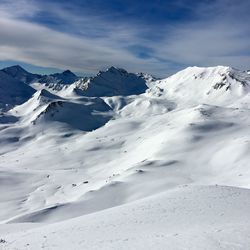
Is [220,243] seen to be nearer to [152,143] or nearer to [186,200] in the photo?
[186,200]

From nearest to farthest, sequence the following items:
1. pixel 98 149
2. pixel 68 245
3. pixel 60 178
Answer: pixel 68 245 → pixel 60 178 → pixel 98 149

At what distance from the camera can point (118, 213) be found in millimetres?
33656

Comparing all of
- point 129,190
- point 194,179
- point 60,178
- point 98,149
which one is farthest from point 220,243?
point 98,149

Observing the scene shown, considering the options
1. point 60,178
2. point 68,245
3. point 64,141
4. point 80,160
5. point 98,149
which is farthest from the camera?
point 64,141

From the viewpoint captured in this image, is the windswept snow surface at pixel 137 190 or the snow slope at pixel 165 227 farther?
the windswept snow surface at pixel 137 190

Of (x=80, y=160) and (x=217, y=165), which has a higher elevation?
(x=217, y=165)

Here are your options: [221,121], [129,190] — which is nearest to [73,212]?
[129,190]

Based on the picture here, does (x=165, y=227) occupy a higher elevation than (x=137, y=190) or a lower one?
higher

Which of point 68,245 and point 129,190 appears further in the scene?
Answer: point 129,190

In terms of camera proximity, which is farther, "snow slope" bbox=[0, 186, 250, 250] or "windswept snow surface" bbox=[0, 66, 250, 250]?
"windswept snow surface" bbox=[0, 66, 250, 250]

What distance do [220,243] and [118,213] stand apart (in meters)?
13.2

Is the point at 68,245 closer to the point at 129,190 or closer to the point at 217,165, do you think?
the point at 129,190

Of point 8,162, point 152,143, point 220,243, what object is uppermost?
point 220,243

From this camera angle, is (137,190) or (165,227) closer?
(165,227)
